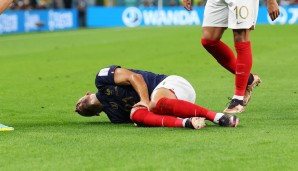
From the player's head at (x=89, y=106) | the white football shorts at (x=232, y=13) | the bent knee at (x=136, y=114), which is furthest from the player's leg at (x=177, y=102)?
the white football shorts at (x=232, y=13)

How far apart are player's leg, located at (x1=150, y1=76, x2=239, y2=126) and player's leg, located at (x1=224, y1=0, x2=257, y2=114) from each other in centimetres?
112

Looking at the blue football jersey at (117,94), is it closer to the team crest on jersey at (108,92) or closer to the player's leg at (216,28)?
the team crest on jersey at (108,92)

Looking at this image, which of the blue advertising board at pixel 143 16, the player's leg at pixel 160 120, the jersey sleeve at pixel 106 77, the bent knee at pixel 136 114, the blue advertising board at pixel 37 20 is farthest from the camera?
the blue advertising board at pixel 143 16

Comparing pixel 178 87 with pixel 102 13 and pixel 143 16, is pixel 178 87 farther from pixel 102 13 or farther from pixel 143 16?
pixel 102 13

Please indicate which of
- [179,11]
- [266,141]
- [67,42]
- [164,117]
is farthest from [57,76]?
[179,11]

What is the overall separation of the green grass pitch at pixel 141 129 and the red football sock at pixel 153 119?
95 millimetres

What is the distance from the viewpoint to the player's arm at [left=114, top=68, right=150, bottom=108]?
8227mm

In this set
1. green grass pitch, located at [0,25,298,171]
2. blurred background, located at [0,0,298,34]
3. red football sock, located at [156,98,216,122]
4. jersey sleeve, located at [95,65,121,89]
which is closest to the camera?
green grass pitch, located at [0,25,298,171]

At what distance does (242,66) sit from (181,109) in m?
1.83

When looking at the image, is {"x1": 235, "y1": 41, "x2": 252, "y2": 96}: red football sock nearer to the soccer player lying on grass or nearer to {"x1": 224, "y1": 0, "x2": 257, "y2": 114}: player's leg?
{"x1": 224, "y1": 0, "x2": 257, "y2": 114}: player's leg

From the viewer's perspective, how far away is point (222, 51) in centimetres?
1005

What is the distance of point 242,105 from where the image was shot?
9.46 metres

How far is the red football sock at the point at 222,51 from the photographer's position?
992cm

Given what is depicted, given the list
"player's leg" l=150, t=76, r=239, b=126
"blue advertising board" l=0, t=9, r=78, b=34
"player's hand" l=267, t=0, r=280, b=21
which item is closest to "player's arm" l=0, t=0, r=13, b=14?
"player's leg" l=150, t=76, r=239, b=126
